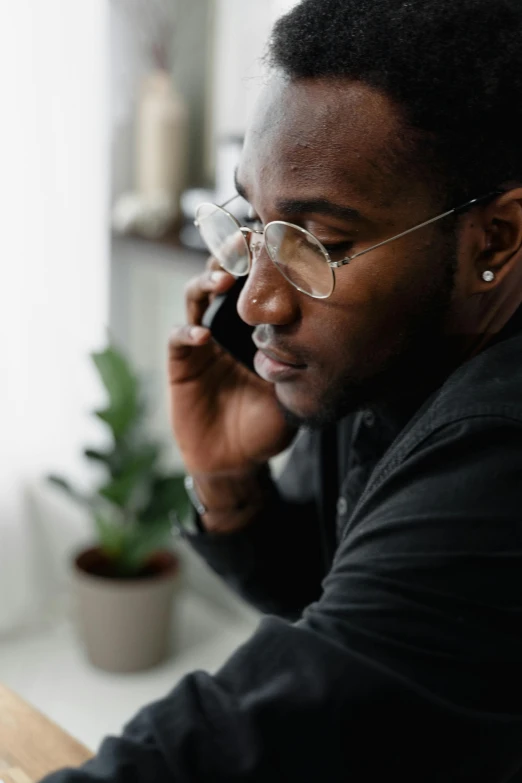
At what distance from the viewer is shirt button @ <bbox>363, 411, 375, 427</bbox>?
1040 millimetres

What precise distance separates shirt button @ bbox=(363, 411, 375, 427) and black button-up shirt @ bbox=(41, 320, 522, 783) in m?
0.30

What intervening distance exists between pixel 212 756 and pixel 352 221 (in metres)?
0.44

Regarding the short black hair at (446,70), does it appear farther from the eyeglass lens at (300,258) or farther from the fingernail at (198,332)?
the fingernail at (198,332)

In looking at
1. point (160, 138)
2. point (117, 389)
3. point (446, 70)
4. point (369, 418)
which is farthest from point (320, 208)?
point (160, 138)

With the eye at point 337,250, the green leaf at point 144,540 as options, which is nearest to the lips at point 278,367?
the eye at point 337,250

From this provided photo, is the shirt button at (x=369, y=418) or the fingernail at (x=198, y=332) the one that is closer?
the shirt button at (x=369, y=418)

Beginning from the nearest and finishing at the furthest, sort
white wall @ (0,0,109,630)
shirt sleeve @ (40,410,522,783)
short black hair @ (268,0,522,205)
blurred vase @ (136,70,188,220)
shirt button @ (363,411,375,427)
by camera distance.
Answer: shirt sleeve @ (40,410,522,783) → short black hair @ (268,0,522,205) → shirt button @ (363,411,375,427) → white wall @ (0,0,109,630) → blurred vase @ (136,70,188,220)

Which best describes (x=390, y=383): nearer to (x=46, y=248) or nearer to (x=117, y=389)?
(x=117, y=389)

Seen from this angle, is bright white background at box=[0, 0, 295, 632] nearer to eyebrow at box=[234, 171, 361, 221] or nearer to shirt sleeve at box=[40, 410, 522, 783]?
eyebrow at box=[234, 171, 361, 221]

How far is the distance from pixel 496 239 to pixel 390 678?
407mm

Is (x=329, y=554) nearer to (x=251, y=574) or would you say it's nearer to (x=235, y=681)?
(x=251, y=574)

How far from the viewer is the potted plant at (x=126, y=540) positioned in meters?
2.18

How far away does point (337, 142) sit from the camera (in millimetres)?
780

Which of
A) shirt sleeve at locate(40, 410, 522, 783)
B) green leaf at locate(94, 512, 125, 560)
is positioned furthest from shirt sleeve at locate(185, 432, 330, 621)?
green leaf at locate(94, 512, 125, 560)
